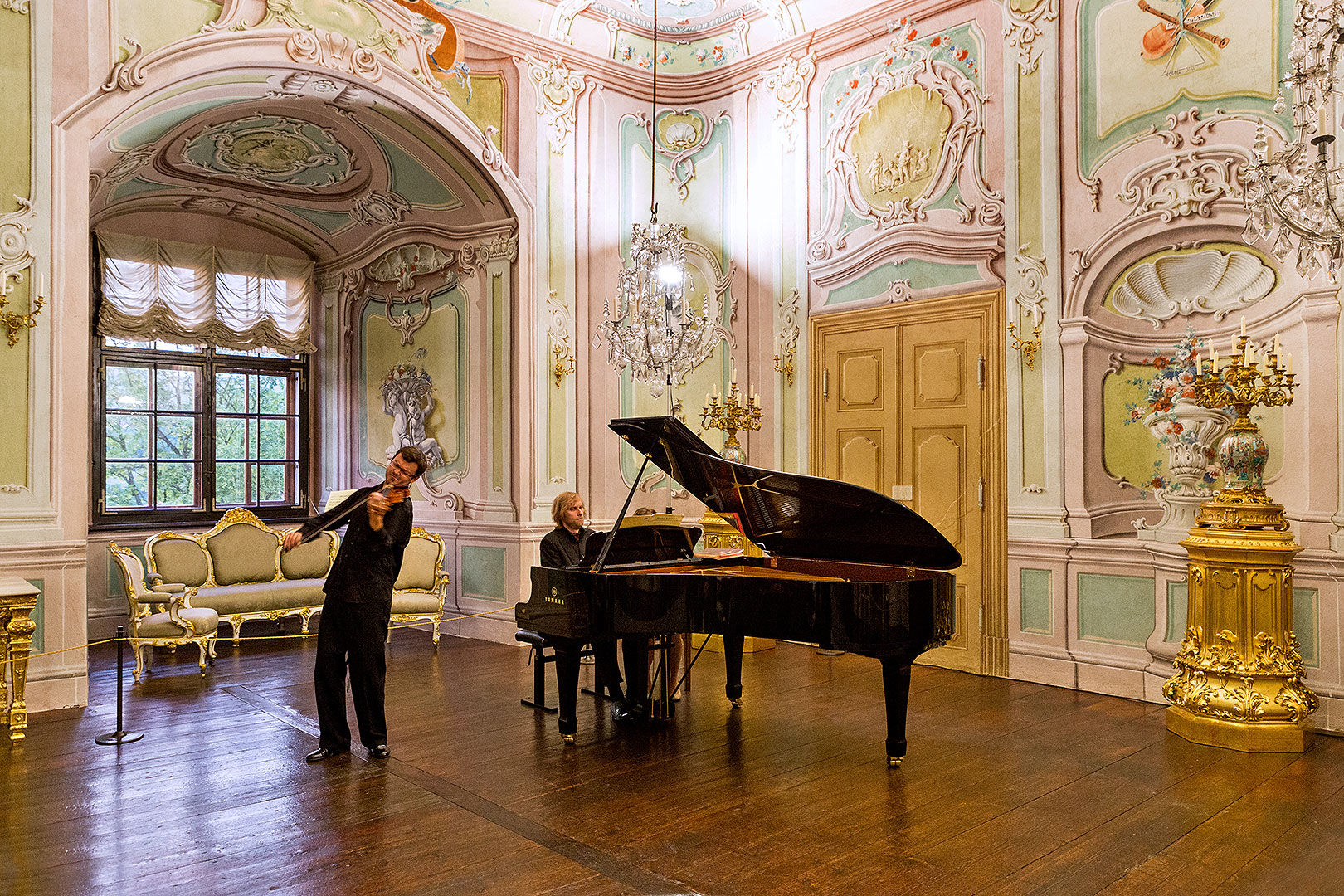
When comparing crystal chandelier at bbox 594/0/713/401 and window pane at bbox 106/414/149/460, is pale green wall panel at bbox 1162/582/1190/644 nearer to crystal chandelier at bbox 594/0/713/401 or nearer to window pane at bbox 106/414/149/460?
crystal chandelier at bbox 594/0/713/401

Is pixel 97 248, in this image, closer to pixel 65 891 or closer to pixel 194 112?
pixel 194 112

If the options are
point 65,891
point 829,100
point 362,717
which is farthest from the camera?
point 829,100

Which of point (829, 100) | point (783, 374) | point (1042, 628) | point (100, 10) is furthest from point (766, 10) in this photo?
point (1042, 628)

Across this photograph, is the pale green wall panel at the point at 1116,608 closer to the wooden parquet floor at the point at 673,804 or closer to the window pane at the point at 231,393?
the wooden parquet floor at the point at 673,804

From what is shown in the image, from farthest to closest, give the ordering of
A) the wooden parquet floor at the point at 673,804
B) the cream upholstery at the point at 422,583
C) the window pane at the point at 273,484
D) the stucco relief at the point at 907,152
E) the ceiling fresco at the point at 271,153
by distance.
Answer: the window pane at the point at 273,484, the cream upholstery at the point at 422,583, the ceiling fresco at the point at 271,153, the stucco relief at the point at 907,152, the wooden parquet floor at the point at 673,804

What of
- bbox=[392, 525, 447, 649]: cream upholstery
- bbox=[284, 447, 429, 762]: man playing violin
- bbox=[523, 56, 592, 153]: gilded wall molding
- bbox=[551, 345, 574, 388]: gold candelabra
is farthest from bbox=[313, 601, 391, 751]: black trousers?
bbox=[523, 56, 592, 153]: gilded wall molding

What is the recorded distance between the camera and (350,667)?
13.5ft

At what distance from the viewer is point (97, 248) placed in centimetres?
759

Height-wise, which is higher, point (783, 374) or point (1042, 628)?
point (783, 374)

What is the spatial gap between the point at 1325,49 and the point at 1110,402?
2495mm

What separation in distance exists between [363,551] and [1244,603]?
4008mm

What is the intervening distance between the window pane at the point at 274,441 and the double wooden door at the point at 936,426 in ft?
16.2

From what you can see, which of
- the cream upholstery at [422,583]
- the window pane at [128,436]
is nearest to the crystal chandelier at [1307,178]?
the cream upholstery at [422,583]

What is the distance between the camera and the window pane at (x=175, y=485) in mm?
7898
